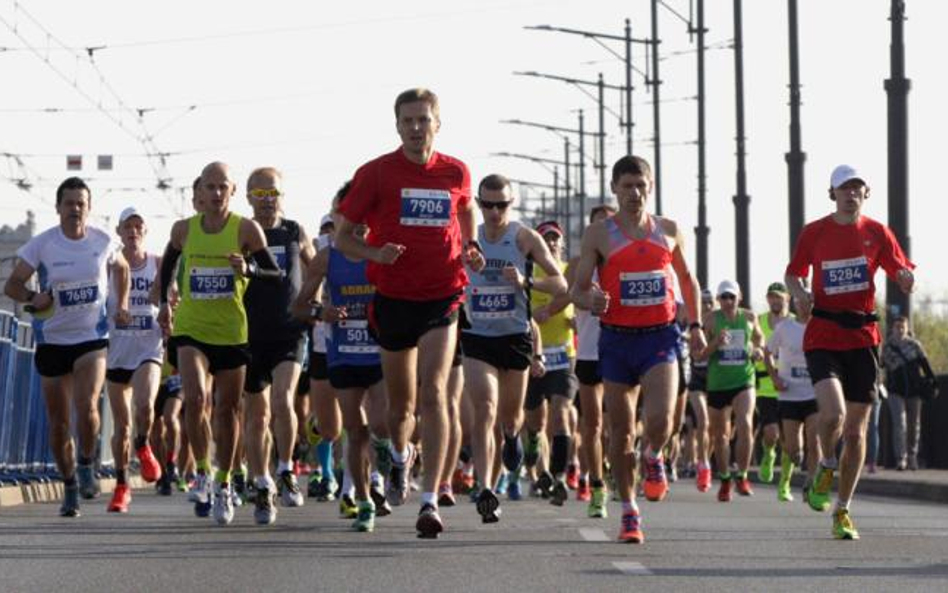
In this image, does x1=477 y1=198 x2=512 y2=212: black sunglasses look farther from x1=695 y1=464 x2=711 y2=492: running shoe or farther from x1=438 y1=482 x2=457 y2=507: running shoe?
x1=695 y1=464 x2=711 y2=492: running shoe

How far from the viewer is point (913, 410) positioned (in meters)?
32.1

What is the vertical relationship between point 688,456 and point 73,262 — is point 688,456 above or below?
below

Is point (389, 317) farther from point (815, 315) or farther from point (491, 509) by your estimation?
point (815, 315)

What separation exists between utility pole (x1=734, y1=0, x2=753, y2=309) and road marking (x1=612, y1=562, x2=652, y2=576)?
118ft

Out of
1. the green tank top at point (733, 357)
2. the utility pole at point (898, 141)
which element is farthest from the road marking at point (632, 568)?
the utility pole at point (898, 141)

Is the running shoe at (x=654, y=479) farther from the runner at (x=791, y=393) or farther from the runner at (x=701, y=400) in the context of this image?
the runner at (x=701, y=400)

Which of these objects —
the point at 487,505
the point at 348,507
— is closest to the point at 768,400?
the point at 348,507

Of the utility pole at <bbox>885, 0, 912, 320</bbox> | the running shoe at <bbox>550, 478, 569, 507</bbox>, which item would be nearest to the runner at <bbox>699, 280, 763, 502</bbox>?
the running shoe at <bbox>550, 478, 569, 507</bbox>

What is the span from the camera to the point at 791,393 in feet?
75.2

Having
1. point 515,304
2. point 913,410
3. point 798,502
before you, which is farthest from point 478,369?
point 913,410

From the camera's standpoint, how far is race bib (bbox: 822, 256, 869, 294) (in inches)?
595

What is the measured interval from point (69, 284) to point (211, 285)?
66.7 inches

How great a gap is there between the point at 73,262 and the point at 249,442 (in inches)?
75.8

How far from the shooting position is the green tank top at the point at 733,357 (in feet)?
80.3
